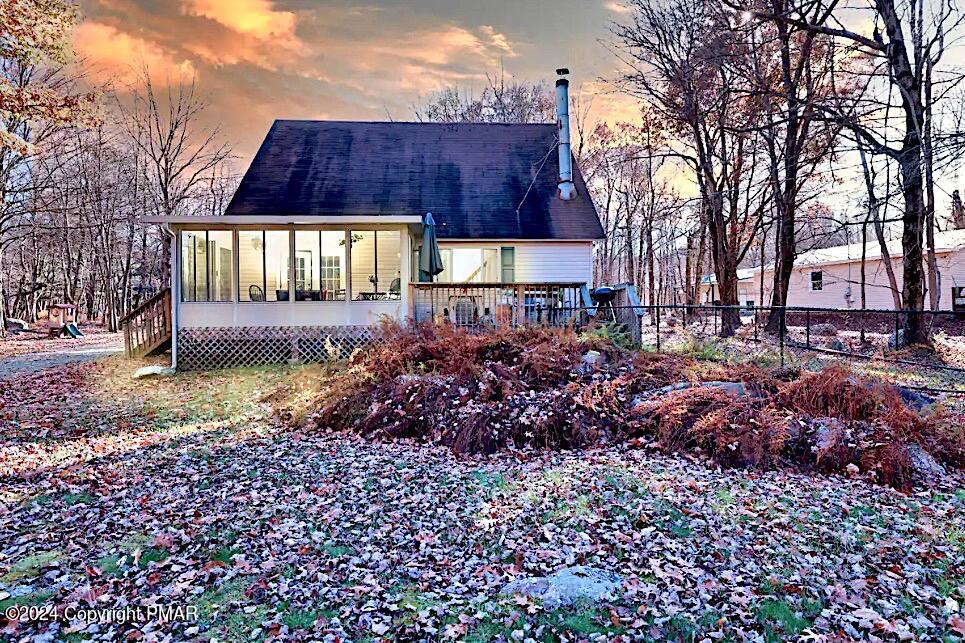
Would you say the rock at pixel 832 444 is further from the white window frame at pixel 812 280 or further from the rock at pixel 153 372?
the white window frame at pixel 812 280

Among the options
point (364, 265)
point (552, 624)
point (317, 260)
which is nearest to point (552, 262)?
point (364, 265)

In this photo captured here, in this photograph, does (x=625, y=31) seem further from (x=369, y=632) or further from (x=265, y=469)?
(x=369, y=632)

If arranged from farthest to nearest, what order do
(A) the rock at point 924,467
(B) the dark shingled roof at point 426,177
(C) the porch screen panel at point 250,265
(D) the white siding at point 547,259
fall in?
(B) the dark shingled roof at point 426,177 → (D) the white siding at point 547,259 → (C) the porch screen panel at point 250,265 → (A) the rock at point 924,467

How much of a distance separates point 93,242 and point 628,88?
1102 inches

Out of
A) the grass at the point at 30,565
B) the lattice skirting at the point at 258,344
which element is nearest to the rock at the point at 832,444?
the grass at the point at 30,565

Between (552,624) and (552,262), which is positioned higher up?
(552,262)

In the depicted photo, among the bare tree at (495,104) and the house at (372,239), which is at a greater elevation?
the bare tree at (495,104)

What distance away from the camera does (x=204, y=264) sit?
11.7 metres

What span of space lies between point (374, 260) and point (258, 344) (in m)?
4.65

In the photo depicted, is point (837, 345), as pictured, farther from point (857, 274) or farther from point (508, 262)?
point (857, 274)

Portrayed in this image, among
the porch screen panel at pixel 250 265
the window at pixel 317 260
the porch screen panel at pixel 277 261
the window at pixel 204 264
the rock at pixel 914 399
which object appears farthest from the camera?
the window at pixel 317 260

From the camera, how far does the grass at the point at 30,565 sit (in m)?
3.34

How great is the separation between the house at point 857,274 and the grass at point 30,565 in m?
23.5

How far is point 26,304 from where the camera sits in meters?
30.4
